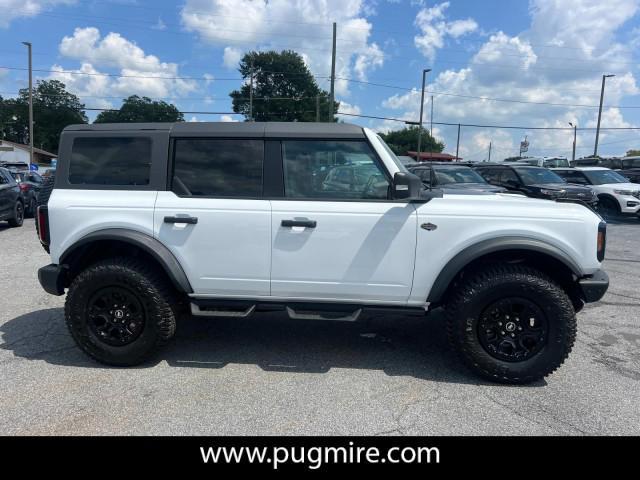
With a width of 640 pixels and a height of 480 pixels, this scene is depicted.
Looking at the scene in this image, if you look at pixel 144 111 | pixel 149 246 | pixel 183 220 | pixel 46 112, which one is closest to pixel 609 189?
pixel 183 220

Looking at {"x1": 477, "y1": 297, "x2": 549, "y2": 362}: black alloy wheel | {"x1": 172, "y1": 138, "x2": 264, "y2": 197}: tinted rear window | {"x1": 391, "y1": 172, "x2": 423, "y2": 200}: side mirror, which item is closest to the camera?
{"x1": 391, "y1": 172, "x2": 423, "y2": 200}: side mirror

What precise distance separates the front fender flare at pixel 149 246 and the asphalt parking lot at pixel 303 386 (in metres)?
0.77

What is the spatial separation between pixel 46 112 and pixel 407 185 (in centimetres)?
9017

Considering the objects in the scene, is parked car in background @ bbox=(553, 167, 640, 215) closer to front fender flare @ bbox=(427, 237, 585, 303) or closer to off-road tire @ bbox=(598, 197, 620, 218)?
off-road tire @ bbox=(598, 197, 620, 218)

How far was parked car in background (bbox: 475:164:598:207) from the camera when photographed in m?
12.5

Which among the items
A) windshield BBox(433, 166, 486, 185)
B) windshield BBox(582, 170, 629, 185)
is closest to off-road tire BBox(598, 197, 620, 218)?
windshield BBox(582, 170, 629, 185)

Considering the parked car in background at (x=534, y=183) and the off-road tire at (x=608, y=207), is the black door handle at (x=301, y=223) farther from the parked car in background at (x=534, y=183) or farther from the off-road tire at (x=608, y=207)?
the off-road tire at (x=608, y=207)

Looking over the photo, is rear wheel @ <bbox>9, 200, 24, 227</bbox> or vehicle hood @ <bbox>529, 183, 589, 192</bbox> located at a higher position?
vehicle hood @ <bbox>529, 183, 589, 192</bbox>

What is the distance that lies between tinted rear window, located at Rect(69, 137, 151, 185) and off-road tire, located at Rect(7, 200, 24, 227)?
10.3 m

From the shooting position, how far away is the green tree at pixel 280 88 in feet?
200

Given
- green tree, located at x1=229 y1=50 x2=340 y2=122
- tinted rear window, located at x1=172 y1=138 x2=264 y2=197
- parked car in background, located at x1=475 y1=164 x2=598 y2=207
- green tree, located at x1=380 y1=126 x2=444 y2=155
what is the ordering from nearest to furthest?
tinted rear window, located at x1=172 y1=138 x2=264 y2=197 < parked car in background, located at x1=475 y1=164 x2=598 y2=207 < green tree, located at x1=229 y1=50 x2=340 y2=122 < green tree, located at x1=380 y1=126 x2=444 y2=155
